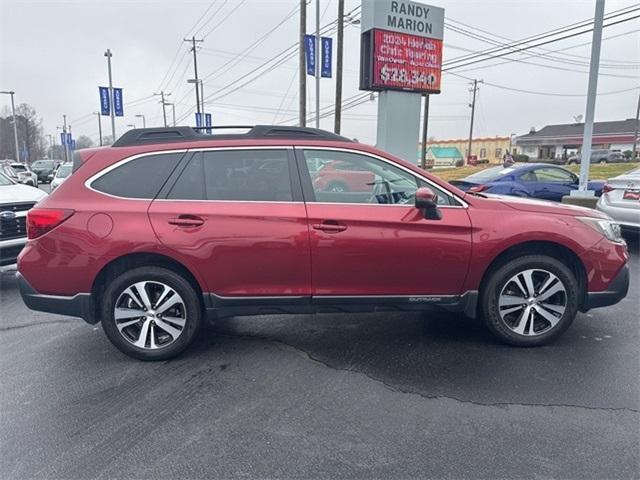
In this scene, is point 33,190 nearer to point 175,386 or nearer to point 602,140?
point 175,386

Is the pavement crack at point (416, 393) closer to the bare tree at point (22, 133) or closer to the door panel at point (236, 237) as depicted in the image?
the door panel at point (236, 237)

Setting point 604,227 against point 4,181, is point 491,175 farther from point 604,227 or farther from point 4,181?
point 4,181

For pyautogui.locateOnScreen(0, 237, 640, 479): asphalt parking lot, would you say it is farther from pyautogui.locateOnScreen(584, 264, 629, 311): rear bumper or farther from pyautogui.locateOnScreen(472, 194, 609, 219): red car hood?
pyautogui.locateOnScreen(472, 194, 609, 219): red car hood

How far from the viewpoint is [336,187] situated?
12.0ft

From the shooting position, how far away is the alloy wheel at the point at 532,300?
3727mm

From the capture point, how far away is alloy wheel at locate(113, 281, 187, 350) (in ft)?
11.5

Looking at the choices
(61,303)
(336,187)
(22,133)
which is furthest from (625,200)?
(22,133)

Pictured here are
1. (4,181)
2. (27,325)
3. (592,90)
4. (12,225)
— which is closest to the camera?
(27,325)

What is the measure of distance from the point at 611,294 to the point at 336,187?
8.28 feet

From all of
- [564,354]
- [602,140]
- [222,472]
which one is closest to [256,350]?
[222,472]

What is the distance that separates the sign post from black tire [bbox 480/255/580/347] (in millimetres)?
9792

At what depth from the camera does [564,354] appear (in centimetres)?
368

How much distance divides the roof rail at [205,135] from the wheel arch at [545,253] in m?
1.63

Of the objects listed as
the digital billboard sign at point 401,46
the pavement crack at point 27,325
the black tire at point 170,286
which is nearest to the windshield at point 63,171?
the digital billboard sign at point 401,46
